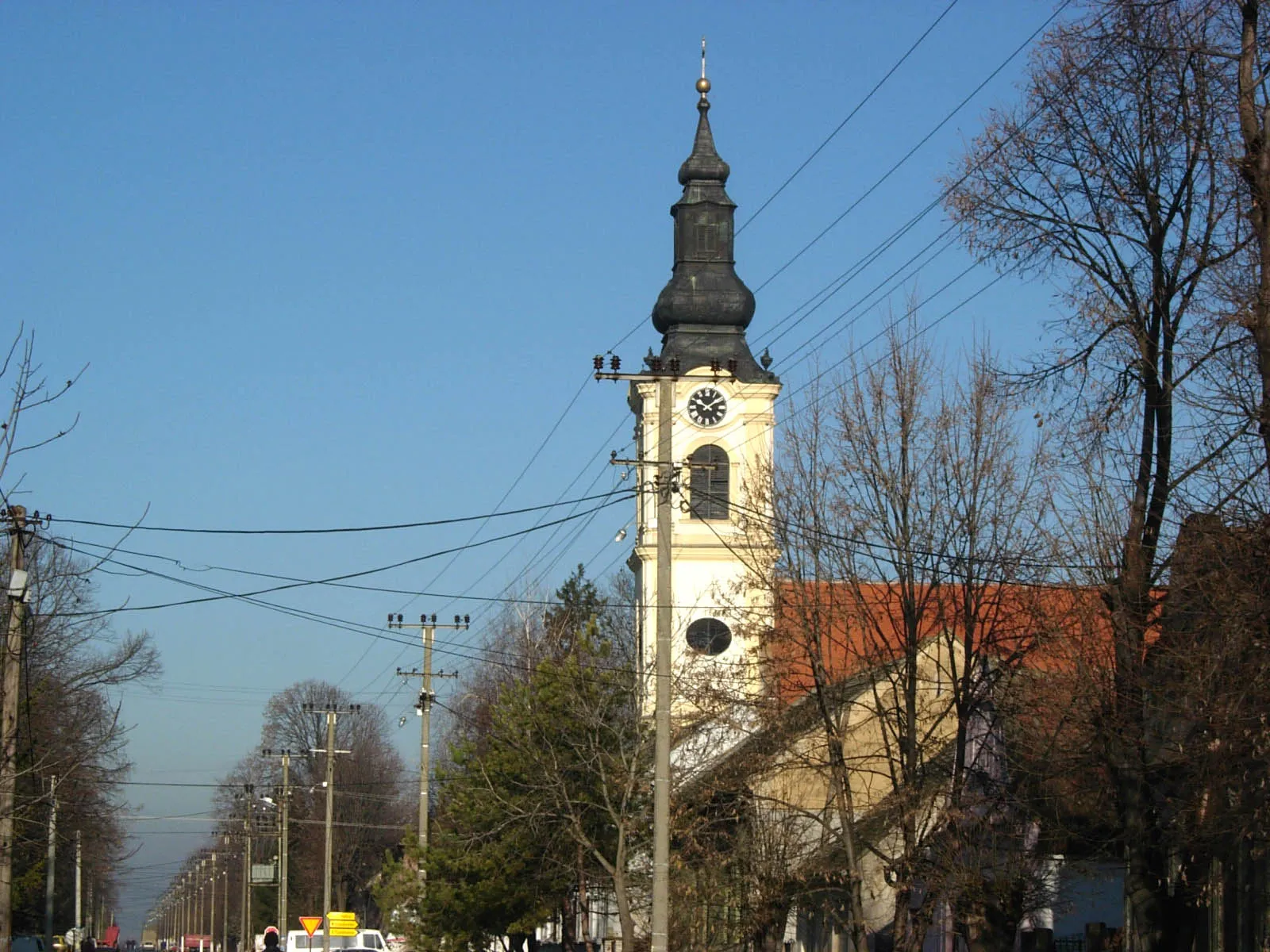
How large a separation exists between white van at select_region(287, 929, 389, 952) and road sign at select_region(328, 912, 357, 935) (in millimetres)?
2569

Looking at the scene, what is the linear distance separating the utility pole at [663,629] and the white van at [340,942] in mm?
29778

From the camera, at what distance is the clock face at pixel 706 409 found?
60.1m

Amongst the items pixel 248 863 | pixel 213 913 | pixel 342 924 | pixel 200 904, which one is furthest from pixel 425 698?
pixel 200 904

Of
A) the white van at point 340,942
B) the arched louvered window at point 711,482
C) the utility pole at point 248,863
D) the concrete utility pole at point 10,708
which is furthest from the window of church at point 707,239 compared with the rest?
the utility pole at point 248,863

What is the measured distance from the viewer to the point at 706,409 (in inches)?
2371

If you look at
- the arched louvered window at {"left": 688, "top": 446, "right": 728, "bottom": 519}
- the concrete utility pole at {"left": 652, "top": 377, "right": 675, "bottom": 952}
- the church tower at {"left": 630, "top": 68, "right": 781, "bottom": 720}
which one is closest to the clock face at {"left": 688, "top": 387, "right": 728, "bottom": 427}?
the church tower at {"left": 630, "top": 68, "right": 781, "bottom": 720}

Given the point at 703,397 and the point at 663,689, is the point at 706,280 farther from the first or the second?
the point at 663,689

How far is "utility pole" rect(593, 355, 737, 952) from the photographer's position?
2598 centimetres

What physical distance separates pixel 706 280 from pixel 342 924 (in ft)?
78.3

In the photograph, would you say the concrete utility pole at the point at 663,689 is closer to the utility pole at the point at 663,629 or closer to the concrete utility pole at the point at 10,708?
the utility pole at the point at 663,629

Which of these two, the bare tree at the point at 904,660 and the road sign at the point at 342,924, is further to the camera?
the road sign at the point at 342,924

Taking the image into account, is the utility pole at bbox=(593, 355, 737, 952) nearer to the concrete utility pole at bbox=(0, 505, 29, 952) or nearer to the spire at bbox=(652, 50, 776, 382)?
the concrete utility pole at bbox=(0, 505, 29, 952)

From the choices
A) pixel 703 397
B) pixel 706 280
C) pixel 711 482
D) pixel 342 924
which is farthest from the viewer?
pixel 706 280

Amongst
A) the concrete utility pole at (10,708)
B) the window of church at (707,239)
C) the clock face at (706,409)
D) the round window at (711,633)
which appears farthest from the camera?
the window of church at (707,239)
